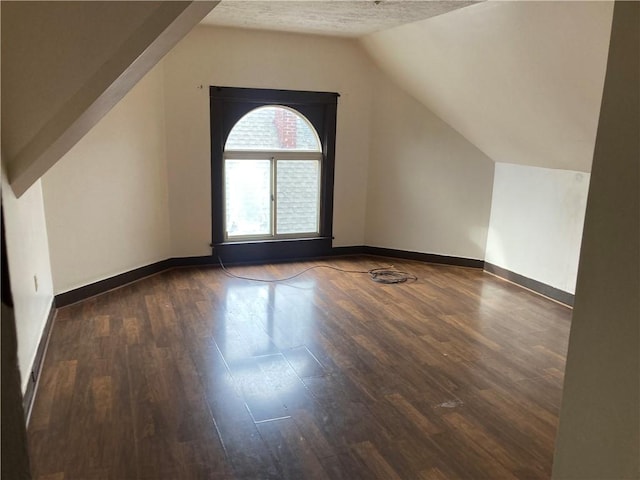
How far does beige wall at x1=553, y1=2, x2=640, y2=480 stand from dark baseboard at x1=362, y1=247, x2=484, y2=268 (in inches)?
179

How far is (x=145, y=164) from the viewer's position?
480cm

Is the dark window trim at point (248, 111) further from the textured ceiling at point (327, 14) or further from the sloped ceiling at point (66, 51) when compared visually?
the sloped ceiling at point (66, 51)

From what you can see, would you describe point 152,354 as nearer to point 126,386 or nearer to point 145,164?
point 126,386

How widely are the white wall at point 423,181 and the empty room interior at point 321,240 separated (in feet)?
0.08

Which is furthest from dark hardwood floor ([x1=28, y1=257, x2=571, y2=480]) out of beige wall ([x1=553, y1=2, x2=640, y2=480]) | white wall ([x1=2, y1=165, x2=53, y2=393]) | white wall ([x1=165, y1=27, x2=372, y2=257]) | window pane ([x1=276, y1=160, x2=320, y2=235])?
beige wall ([x1=553, y1=2, x2=640, y2=480])

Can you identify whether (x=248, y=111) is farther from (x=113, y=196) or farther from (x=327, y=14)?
(x=113, y=196)

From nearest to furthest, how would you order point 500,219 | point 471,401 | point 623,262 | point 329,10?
point 623,262
point 471,401
point 329,10
point 500,219

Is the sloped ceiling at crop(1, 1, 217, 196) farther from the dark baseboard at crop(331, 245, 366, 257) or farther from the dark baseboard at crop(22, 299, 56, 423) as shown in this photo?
the dark baseboard at crop(331, 245, 366, 257)

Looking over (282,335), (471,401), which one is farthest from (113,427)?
(471,401)

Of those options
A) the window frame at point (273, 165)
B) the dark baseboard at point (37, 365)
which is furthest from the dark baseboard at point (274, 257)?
the dark baseboard at point (37, 365)

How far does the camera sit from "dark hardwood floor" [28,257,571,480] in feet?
7.82

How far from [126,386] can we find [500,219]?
3.84 m

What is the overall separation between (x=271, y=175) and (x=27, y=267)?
2.86 metres

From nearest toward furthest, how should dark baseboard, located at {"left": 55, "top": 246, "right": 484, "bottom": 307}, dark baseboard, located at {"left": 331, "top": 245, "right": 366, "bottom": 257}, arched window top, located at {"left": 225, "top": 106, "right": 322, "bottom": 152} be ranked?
dark baseboard, located at {"left": 55, "top": 246, "right": 484, "bottom": 307}, arched window top, located at {"left": 225, "top": 106, "right": 322, "bottom": 152}, dark baseboard, located at {"left": 331, "top": 245, "right": 366, "bottom": 257}
